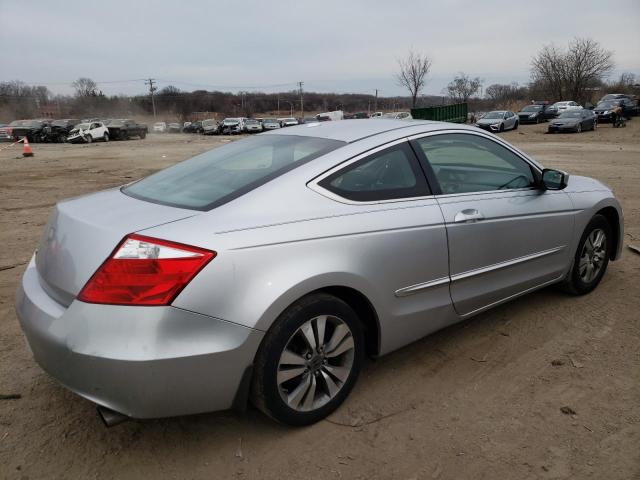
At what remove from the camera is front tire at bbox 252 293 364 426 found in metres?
2.30

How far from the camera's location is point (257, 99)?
116312mm

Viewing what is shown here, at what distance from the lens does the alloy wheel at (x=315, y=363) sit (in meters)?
2.41

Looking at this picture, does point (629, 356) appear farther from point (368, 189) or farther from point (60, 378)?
point (60, 378)

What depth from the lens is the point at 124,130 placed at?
38625mm

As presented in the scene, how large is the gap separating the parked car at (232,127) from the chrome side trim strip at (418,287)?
49503mm

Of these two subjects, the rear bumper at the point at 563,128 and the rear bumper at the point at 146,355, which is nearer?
the rear bumper at the point at 146,355

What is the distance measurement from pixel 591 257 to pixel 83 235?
152 inches

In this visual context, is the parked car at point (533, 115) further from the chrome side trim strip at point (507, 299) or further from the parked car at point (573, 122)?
the chrome side trim strip at point (507, 299)

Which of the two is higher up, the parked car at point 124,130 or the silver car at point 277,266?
the silver car at point 277,266

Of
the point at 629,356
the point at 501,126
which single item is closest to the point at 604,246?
the point at 629,356

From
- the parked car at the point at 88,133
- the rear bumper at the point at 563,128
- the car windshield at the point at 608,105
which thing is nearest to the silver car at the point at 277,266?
the rear bumper at the point at 563,128

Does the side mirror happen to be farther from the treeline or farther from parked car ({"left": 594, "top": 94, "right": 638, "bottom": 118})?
the treeline

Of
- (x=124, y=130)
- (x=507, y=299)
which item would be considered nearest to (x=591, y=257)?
(x=507, y=299)

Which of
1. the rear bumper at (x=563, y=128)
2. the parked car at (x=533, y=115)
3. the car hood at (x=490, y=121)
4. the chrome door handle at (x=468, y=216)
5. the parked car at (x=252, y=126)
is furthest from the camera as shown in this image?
the parked car at (x=252, y=126)
